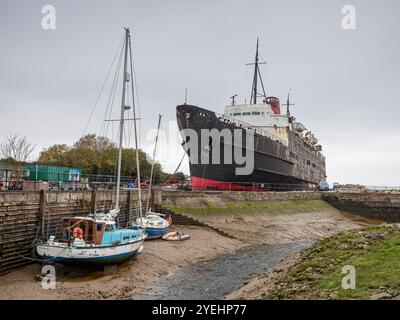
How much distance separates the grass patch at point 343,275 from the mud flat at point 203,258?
3764 millimetres

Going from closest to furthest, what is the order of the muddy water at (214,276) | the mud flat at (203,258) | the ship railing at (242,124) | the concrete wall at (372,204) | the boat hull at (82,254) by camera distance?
1. the mud flat at (203,258)
2. the muddy water at (214,276)
3. the boat hull at (82,254)
4. the ship railing at (242,124)
5. the concrete wall at (372,204)

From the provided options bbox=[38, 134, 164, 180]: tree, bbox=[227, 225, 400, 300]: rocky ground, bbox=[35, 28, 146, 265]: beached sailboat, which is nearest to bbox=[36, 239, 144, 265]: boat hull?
bbox=[35, 28, 146, 265]: beached sailboat

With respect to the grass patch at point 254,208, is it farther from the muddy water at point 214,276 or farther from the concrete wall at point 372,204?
the muddy water at point 214,276

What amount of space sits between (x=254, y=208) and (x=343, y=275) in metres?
26.4

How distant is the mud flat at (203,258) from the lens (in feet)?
46.0

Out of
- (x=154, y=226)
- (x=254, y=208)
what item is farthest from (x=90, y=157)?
(x=154, y=226)

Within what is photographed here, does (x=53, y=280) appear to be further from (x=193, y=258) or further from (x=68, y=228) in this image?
(x=193, y=258)

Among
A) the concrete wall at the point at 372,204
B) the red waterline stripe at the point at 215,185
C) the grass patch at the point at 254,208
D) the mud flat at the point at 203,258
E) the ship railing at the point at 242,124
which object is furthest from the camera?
the concrete wall at the point at 372,204

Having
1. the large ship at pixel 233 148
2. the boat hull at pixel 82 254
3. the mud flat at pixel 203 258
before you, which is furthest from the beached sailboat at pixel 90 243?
the large ship at pixel 233 148

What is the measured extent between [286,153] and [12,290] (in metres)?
41.9

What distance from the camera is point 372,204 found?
49281 mm

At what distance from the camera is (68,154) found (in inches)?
2154

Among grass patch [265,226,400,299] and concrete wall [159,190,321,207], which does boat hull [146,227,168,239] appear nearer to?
concrete wall [159,190,321,207]
